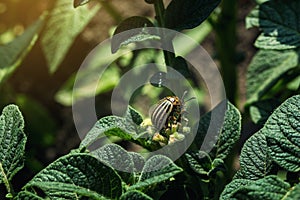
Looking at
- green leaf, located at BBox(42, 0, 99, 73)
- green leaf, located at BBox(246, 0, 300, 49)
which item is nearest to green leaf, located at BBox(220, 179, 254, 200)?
green leaf, located at BBox(246, 0, 300, 49)

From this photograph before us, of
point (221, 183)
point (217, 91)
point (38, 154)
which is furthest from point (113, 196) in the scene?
point (38, 154)

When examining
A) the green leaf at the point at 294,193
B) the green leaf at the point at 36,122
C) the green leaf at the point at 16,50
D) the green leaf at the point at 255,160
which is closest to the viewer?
the green leaf at the point at 294,193

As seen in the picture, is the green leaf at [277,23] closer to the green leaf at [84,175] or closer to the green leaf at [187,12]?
the green leaf at [187,12]

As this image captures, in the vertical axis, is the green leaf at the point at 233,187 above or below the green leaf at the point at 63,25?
above

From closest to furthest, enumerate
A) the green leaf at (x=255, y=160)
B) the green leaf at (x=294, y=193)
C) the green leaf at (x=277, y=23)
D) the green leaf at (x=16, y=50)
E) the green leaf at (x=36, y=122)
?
the green leaf at (x=294, y=193) < the green leaf at (x=255, y=160) < the green leaf at (x=277, y=23) < the green leaf at (x=16, y=50) < the green leaf at (x=36, y=122)

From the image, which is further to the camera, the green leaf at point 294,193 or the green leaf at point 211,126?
the green leaf at point 211,126

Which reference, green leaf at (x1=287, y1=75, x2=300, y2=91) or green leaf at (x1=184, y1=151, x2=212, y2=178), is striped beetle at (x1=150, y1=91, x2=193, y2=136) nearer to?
green leaf at (x1=184, y1=151, x2=212, y2=178)

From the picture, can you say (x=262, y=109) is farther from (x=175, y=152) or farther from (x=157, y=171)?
(x=157, y=171)

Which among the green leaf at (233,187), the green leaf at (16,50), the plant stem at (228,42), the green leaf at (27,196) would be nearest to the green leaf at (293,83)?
the plant stem at (228,42)
